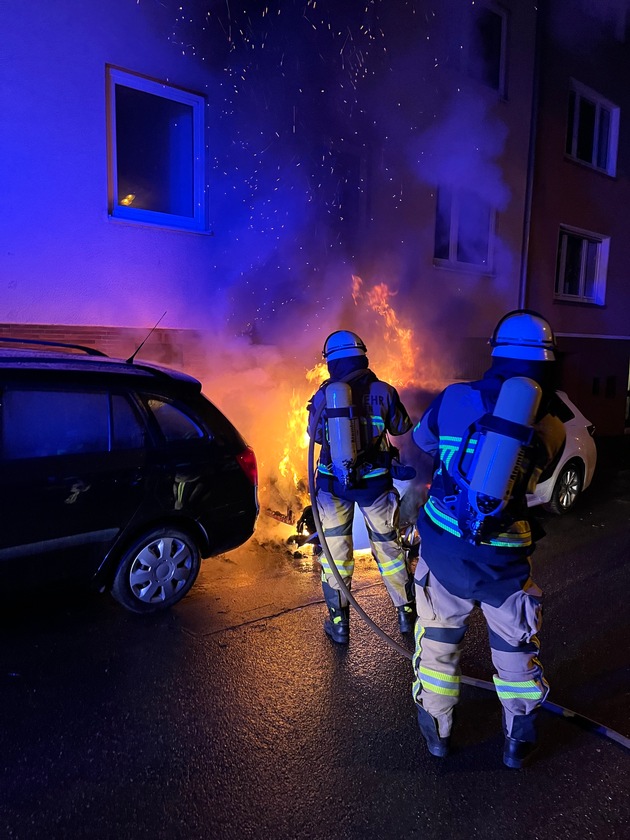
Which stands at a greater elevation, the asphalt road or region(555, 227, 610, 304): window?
region(555, 227, 610, 304): window

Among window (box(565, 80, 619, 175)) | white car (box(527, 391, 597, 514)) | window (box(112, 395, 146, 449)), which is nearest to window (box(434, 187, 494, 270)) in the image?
window (box(565, 80, 619, 175))

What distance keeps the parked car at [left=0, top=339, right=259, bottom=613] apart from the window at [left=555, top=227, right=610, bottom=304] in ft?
32.9

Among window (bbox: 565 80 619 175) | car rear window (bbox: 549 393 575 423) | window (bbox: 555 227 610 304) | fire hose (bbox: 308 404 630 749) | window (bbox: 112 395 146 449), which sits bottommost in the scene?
fire hose (bbox: 308 404 630 749)

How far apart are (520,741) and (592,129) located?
13.2 metres

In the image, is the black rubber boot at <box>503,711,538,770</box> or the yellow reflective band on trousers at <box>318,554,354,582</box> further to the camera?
the yellow reflective band on trousers at <box>318,554,354,582</box>

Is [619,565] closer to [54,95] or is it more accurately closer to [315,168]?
[315,168]

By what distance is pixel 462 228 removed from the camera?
1037cm

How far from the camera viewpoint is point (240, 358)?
23.4 feet

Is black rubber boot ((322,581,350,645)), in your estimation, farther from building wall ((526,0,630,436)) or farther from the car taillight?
building wall ((526,0,630,436))

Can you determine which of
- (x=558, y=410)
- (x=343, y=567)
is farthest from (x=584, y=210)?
(x=558, y=410)

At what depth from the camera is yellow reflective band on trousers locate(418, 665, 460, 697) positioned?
102 inches

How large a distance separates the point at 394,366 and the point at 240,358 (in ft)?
9.50

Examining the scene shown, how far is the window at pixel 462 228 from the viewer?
10031mm

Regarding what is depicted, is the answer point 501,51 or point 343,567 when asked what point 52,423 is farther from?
point 501,51
